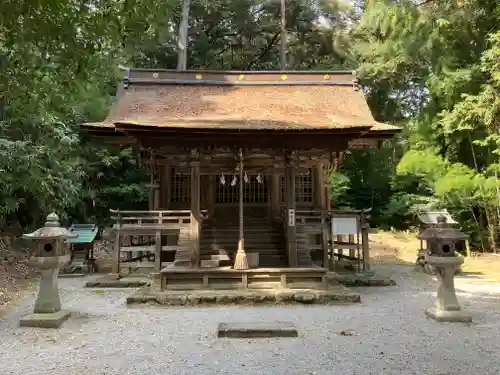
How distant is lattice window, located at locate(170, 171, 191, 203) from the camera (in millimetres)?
12648

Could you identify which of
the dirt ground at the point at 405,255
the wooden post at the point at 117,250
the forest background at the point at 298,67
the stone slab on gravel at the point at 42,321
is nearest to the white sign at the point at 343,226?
the dirt ground at the point at 405,255

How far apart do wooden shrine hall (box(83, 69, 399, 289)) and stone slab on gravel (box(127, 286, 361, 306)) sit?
0.46 meters

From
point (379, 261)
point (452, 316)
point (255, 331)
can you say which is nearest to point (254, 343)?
point (255, 331)

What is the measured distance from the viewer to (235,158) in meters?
9.65

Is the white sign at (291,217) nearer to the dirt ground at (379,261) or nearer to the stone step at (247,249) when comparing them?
the stone step at (247,249)

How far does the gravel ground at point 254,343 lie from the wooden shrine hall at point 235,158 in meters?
1.54

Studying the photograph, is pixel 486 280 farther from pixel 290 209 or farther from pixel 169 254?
pixel 169 254

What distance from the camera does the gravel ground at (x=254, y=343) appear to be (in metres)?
4.68

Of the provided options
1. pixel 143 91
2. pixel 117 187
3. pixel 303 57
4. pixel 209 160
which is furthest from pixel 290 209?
pixel 303 57

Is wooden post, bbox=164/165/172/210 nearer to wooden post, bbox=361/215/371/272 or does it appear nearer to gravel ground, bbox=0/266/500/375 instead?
gravel ground, bbox=0/266/500/375

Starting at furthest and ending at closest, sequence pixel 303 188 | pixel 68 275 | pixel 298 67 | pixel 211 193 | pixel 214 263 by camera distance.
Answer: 1. pixel 298 67
2. pixel 303 188
3. pixel 211 193
4. pixel 68 275
5. pixel 214 263

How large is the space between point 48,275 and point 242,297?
10.9 feet

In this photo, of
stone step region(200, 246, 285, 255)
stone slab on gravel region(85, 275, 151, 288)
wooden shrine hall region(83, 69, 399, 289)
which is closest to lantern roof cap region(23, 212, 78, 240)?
wooden shrine hall region(83, 69, 399, 289)

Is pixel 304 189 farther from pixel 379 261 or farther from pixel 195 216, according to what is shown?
pixel 195 216
